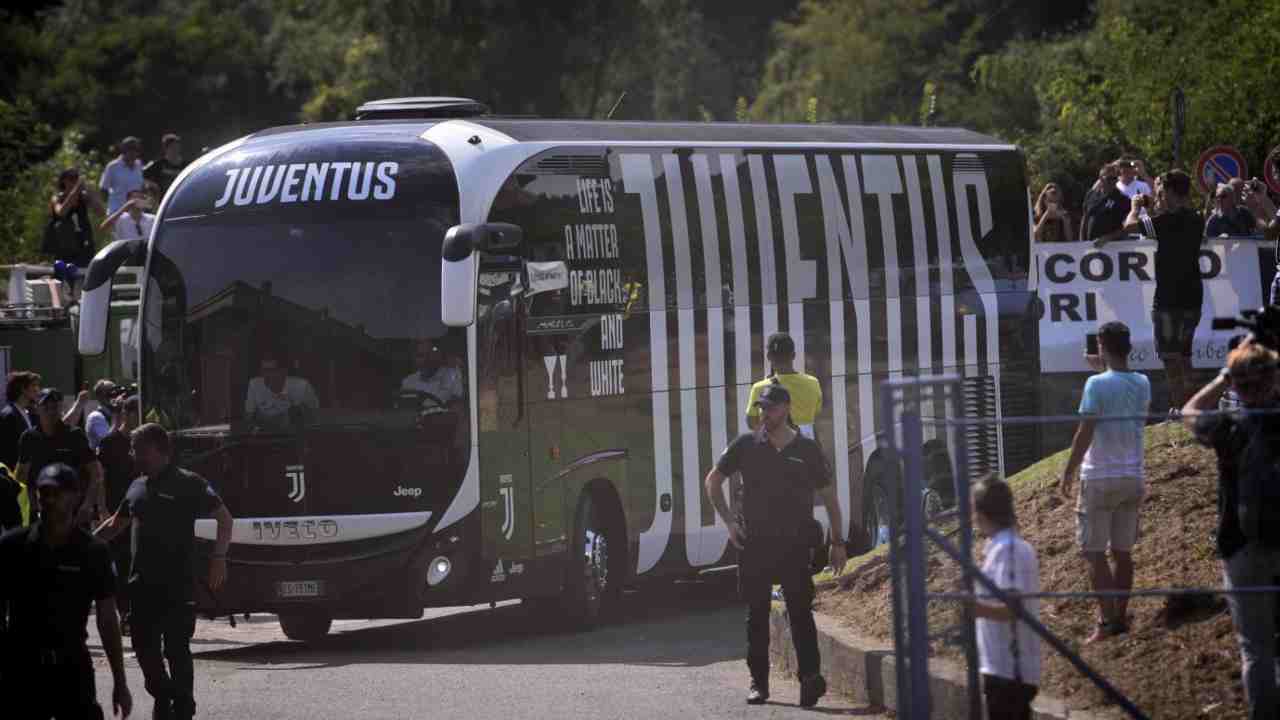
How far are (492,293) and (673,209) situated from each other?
99.6 inches

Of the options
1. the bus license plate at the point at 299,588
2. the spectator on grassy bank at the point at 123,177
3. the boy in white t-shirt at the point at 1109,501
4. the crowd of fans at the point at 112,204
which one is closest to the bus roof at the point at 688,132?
the bus license plate at the point at 299,588

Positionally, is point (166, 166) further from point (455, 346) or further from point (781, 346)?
point (781, 346)

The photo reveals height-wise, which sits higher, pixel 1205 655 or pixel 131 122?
pixel 131 122

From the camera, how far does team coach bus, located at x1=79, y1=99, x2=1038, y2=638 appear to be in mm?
15312

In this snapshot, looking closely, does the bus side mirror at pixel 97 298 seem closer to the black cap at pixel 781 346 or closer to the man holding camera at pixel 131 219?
the black cap at pixel 781 346

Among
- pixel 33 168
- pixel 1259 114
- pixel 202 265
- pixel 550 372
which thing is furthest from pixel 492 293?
pixel 33 168

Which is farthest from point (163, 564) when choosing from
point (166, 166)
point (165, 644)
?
point (166, 166)

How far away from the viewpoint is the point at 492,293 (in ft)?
50.9

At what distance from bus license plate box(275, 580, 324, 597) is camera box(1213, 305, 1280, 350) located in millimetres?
7137

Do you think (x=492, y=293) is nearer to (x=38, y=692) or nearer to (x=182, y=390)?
(x=182, y=390)

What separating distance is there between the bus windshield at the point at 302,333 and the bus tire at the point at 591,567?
1597mm

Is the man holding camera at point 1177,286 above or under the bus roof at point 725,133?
under

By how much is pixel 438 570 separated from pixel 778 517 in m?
3.80

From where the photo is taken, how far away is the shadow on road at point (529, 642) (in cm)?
1503
